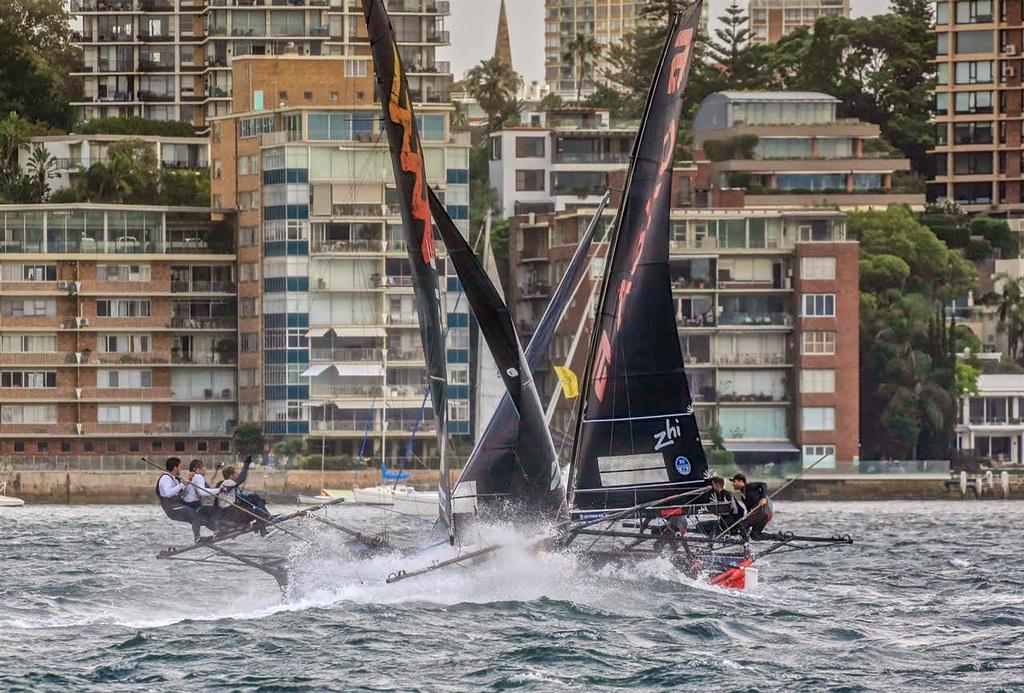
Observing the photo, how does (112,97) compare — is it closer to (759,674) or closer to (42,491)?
(42,491)

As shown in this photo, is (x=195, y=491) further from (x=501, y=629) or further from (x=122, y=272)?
(x=122, y=272)

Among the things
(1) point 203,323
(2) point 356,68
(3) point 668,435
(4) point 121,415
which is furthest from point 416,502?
(3) point 668,435

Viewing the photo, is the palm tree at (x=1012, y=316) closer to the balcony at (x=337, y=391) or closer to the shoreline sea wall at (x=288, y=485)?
the shoreline sea wall at (x=288, y=485)

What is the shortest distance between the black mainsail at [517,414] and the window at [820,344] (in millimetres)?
68418

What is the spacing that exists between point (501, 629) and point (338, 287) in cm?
7334

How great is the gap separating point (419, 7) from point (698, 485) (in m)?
111

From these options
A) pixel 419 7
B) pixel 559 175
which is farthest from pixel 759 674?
pixel 419 7

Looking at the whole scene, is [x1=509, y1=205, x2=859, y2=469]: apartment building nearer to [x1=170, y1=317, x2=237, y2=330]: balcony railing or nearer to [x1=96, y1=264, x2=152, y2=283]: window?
[x1=170, y1=317, x2=237, y2=330]: balcony railing

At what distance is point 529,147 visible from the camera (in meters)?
136

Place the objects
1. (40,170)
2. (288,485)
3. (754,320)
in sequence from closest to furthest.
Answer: (288,485), (754,320), (40,170)

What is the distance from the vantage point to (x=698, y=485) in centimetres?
4678

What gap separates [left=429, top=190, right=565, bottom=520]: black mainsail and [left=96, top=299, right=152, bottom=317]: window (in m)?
→ 75.5

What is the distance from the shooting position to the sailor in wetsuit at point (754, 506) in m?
45.6

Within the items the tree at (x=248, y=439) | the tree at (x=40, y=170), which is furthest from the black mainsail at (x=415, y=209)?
the tree at (x=40, y=170)
